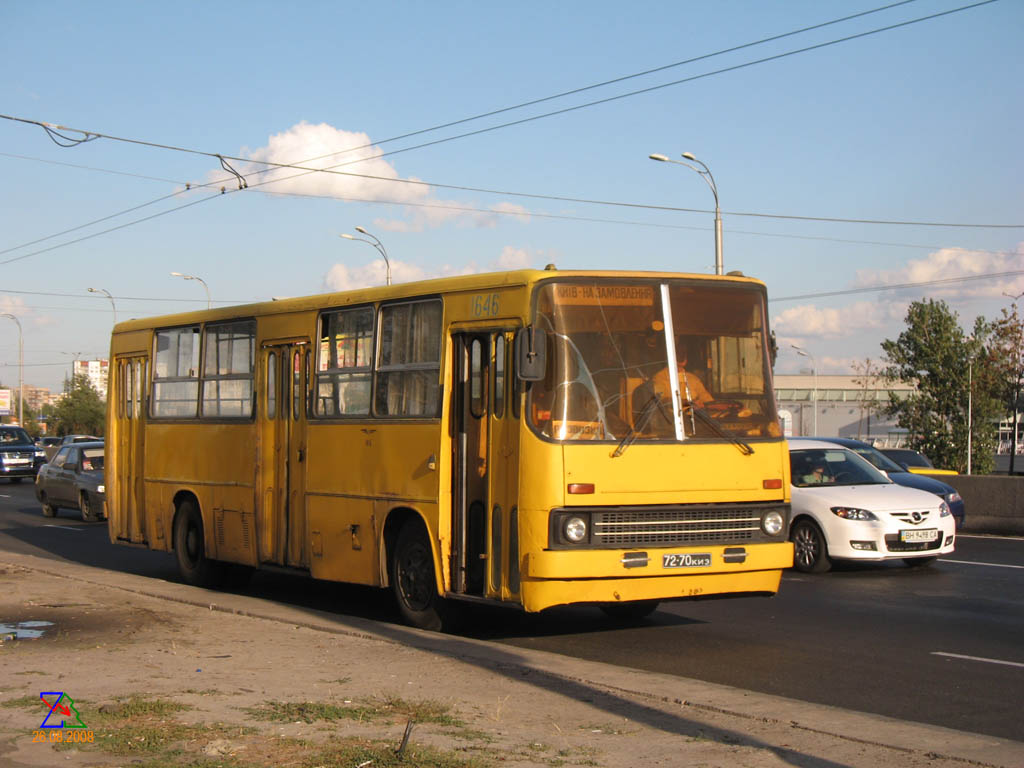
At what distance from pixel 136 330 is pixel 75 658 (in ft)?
27.3

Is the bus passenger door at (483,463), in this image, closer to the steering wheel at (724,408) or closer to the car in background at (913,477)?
the steering wheel at (724,408)

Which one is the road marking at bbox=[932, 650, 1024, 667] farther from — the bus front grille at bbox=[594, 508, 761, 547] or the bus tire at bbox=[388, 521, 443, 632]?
the bus tire at bbox=[388, 521, 443, 632]

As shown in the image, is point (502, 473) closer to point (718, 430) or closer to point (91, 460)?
A: point (718, 430)

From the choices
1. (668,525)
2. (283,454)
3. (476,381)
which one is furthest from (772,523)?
(283,454)

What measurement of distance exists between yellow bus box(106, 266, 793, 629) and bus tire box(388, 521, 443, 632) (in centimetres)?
Answer: 2

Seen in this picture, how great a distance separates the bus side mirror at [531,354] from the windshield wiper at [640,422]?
83cm

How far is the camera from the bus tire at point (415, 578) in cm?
1070

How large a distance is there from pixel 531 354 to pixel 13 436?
41829 mm

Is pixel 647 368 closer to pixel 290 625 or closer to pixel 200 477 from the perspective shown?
pixel 290 625

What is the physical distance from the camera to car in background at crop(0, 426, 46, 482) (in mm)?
45188

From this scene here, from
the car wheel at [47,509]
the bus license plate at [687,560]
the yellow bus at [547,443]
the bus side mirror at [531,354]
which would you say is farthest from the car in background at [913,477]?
the car wheel at [47,509]

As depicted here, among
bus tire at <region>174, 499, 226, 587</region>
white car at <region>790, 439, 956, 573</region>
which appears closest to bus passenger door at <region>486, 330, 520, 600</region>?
bus tire at <region>174, 499, 226, 587</region>

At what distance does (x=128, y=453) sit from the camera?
16578mm

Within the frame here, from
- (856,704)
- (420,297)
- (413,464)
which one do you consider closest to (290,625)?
(413,464)
